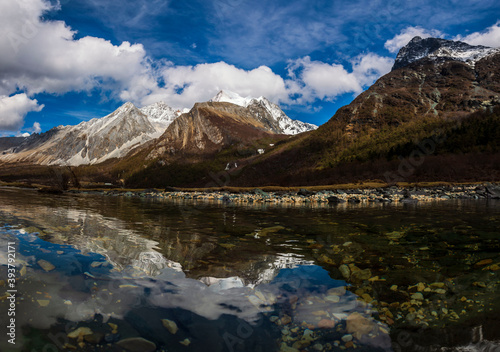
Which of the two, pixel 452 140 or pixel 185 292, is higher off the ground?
pixel 452 140

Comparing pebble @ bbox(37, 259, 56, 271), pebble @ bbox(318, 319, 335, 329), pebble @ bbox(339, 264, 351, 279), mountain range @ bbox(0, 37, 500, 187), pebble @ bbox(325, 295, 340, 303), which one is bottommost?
pebble @ bbox(318, 319, 335, 329)

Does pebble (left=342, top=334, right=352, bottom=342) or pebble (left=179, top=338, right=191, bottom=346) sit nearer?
pebble (left=179, top=338, right=191, bottom=346)

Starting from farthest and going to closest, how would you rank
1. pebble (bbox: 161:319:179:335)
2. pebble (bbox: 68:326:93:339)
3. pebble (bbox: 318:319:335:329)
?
pebble (bbox: 318:319:335:329) → pebble (bbox: 161:319:179:335) → pebble (bbox: 68:326:93:339)

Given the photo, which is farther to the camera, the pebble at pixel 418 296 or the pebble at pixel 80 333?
the pebble at pixel 418 296

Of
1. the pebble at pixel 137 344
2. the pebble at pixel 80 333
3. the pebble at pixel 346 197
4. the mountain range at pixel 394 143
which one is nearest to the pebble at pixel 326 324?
the pebble at pixel 137 344

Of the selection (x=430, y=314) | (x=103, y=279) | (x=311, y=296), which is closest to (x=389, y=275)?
(x=430, y=314)

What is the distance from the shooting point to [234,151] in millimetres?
173625

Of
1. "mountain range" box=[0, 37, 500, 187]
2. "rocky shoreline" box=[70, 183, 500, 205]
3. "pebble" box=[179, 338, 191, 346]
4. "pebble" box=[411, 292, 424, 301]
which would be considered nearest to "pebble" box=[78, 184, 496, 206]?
"rocky shoreline" box=[70, 183, 500, 205]

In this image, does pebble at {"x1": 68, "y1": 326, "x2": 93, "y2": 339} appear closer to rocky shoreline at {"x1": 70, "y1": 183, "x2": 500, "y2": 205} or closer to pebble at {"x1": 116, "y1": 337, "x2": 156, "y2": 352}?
pebble at {"x1": 116, "y1": 337, "x2": 156, "y2": 352}

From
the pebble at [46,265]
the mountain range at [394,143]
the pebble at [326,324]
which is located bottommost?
the pebble at [326,324]

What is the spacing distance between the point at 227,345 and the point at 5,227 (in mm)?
10919

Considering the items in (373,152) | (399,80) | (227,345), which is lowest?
(227,345)

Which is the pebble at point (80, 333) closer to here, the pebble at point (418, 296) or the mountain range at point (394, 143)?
the pebble at point (418, 296)

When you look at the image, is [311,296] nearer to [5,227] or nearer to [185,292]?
[185,292]
